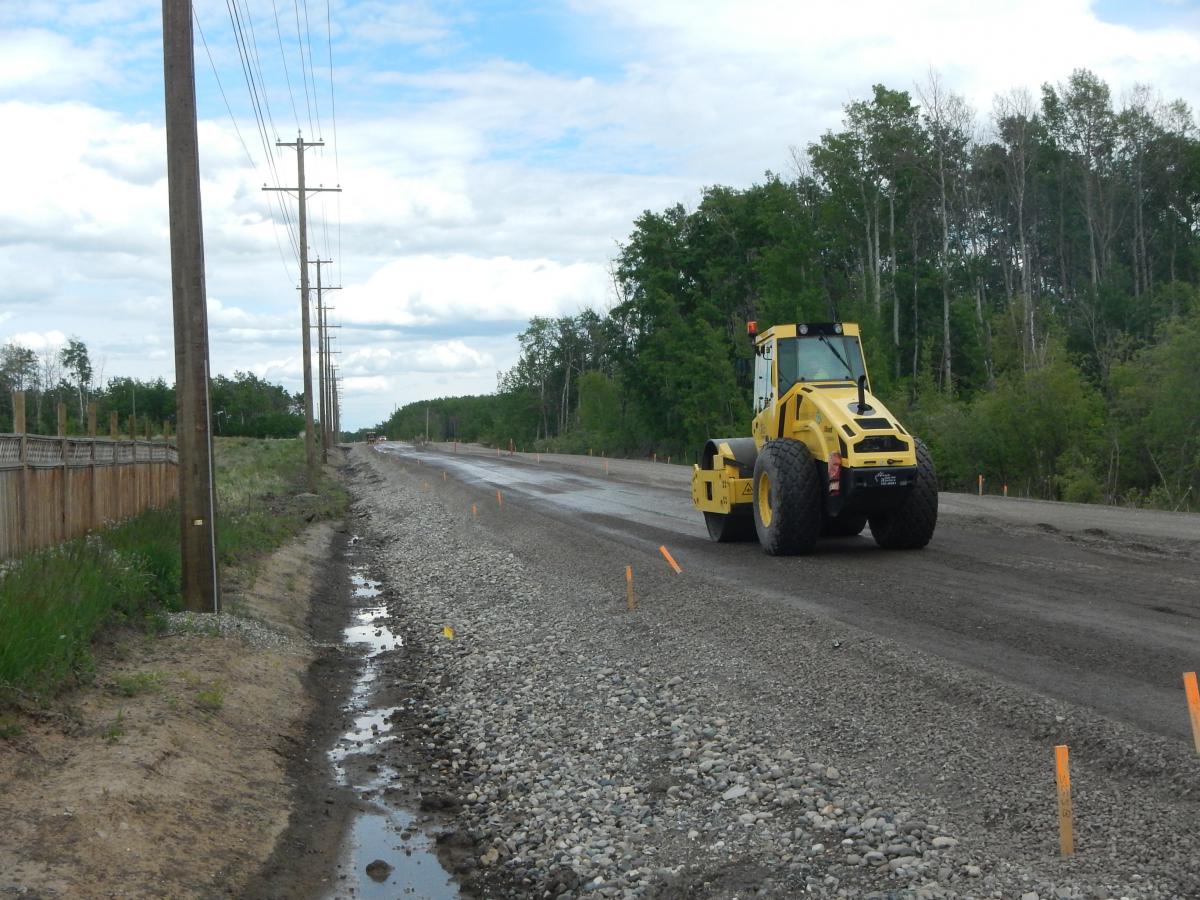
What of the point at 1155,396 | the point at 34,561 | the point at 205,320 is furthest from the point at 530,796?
the point at 1155,396

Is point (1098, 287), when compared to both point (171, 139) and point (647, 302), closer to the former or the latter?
point (647, 302)

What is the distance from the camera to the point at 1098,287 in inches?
2213

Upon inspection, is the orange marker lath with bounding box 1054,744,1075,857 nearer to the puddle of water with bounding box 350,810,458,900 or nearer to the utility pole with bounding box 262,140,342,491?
the puddle of water with bounding box 350,810,458,900

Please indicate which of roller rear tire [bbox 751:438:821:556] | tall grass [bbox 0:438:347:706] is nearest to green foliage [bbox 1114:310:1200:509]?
roller rear tire [bbox 751:438:821:556]

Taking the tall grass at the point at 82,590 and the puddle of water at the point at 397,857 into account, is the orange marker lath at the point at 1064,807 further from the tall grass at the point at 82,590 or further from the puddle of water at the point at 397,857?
the tall grass at the point at 82,590

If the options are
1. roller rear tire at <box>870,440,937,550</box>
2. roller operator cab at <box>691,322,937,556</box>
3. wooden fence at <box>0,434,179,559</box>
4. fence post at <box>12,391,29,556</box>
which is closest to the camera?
wooden fence at <box>0,434,179,559</box>

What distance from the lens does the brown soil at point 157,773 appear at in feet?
21.1

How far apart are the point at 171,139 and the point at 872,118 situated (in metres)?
46.0

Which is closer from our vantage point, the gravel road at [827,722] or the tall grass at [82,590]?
the gravel road at [827,722]

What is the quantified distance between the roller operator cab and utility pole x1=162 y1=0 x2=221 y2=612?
776 cm

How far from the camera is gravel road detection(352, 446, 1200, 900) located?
20.7 feet

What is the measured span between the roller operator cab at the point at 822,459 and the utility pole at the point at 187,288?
7.76m

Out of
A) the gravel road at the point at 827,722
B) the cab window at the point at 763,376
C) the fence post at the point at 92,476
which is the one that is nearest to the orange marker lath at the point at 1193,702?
the gravel road at the point at 827,722

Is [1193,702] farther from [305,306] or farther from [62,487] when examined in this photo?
[305,306]
